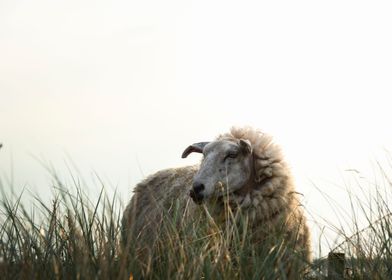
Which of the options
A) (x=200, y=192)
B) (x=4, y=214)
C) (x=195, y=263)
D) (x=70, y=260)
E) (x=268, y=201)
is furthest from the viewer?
(x=268, y=201)

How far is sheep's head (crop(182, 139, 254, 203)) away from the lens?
641 centimetres

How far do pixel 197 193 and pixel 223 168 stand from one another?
51 cm

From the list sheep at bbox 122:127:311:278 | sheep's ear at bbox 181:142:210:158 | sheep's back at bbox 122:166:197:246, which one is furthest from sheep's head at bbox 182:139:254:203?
sheep's back at bbox 122:166:197:246

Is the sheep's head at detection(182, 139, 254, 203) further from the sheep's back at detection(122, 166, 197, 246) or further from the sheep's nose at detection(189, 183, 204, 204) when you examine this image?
the sheep's back at detection(122, 166, 197, 246)

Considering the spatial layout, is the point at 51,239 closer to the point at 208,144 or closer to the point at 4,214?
the point at 4,214

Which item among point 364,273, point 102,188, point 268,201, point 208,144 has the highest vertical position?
point 208,144

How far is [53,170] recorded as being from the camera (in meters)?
4.21

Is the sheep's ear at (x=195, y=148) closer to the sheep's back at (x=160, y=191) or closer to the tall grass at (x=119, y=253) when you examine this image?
the sheep's back at (x=160, y=191)

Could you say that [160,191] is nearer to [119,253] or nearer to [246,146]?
[246,146]

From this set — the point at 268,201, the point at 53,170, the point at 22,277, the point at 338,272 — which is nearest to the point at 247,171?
the point at 268,201

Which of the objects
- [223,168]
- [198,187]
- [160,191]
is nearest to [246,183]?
[223,168]

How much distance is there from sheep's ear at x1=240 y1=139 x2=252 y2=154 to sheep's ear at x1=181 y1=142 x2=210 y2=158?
2.14 ft

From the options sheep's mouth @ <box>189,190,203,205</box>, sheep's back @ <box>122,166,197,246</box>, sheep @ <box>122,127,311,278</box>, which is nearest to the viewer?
sheep's mouth @ <box>189,190,203,205</box>

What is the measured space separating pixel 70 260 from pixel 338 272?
5.76ft
